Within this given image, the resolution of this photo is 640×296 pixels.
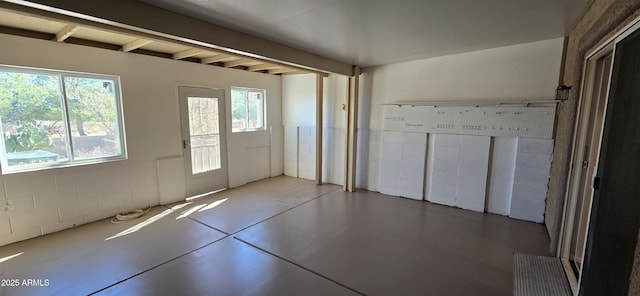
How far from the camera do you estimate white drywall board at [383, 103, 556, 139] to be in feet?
11.8

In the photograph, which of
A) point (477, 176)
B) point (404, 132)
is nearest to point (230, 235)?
point (404, 132)

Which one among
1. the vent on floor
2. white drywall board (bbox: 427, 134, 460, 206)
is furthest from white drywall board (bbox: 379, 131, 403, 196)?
the vent on floor

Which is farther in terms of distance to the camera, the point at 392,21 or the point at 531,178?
the point at 531,178

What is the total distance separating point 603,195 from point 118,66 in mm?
5297

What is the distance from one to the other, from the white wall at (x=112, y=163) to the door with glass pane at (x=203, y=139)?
5.6 inches

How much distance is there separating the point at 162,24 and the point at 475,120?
13.6 feet

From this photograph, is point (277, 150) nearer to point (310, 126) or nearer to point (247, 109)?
point (310, 126)

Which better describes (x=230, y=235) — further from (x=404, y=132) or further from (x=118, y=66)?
(x=404, y=132)

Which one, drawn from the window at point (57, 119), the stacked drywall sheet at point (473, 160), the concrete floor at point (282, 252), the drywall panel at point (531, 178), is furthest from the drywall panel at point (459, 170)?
the window at point (57, 119)

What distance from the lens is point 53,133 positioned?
3371 mm

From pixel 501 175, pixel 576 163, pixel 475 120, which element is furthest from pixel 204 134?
pixel 576 163

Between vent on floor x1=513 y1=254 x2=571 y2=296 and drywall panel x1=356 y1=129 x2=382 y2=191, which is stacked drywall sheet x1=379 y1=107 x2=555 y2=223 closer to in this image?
drywall panel x1=356 y1=129 x2=382 y2=191

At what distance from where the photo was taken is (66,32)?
9.50ft

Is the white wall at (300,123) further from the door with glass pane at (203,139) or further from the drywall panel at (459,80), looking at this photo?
the door with glass pane at (203,139)
